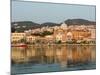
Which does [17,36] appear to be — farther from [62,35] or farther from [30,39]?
[62,35]

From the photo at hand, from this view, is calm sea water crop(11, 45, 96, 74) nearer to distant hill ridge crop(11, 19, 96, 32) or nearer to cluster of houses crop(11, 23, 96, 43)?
cluster of houses crop(11, 23, 96, 43)

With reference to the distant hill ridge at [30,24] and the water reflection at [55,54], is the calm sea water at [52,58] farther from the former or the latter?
the distant hill ridge at [30,24]

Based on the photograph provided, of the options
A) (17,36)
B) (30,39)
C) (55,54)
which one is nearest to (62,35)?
(55,54)

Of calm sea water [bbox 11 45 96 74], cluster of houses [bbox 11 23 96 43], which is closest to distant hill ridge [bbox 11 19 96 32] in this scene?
cluster of houses [bbox 11 23 96 43]

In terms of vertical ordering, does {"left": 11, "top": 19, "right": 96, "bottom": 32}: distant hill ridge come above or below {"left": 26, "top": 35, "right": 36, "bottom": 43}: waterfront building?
above

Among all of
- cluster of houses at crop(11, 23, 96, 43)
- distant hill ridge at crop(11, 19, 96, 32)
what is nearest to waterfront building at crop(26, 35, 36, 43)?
cluster of houses at crop(11, 23, 96, 43)

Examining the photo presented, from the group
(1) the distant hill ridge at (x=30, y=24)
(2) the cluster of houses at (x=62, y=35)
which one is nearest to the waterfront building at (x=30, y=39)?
(2) the cluster of houses at (x=62, y=35)

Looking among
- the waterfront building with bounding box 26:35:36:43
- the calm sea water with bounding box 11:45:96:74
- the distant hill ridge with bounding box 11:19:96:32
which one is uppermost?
the distant hill ridge with bounding box 11:19:96:32
